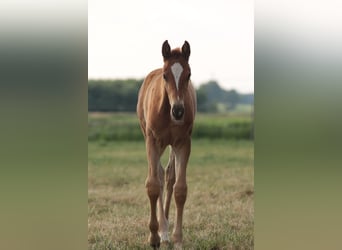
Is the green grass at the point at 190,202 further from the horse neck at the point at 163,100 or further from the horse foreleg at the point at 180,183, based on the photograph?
the horse neck at the point at 163,100

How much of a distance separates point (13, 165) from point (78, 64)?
0.55 meters

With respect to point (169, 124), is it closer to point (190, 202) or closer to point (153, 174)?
point (153, 174)

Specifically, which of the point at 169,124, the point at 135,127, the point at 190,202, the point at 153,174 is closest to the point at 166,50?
the point at 169,124

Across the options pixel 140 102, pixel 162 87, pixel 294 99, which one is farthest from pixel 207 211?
pixel 294 99

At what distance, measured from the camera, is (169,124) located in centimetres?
440

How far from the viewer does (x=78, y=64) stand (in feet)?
8.19

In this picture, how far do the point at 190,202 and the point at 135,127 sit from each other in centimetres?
857

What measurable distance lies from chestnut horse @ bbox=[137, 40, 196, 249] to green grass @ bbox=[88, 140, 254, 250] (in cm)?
28

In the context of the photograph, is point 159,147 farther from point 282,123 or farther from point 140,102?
point 282,123

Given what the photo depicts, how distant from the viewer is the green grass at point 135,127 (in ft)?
50.8

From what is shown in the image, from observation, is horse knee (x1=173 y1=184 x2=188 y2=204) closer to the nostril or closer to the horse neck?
the horse neck

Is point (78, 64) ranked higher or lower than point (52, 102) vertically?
higher

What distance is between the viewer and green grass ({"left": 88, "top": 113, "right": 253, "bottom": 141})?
1547 cm

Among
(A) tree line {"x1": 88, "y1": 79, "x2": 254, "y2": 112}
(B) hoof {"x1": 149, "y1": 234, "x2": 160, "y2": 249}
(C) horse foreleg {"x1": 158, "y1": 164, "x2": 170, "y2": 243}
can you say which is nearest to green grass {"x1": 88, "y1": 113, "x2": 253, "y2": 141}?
(A) tree line {"x1": 88, "y1": 79, "x2": 254, "y2": 112}
